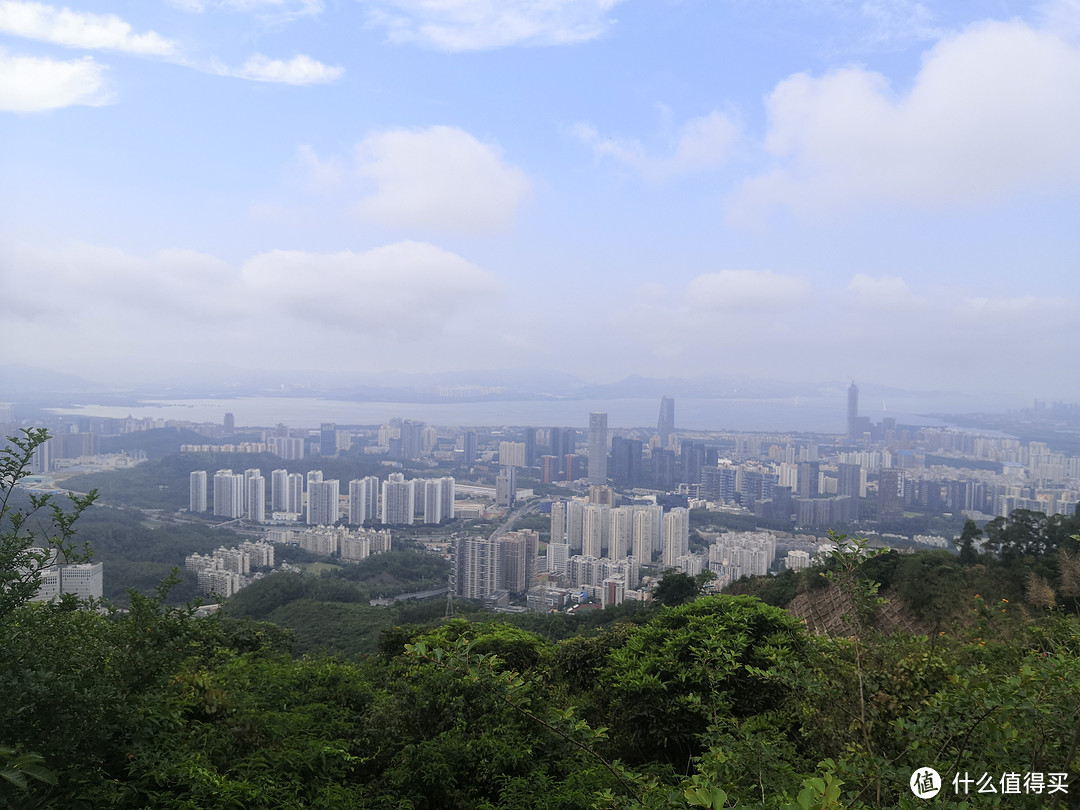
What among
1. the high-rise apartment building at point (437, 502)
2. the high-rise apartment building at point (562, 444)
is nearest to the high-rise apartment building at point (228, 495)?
the high-rise apartment building at point (437, 502)

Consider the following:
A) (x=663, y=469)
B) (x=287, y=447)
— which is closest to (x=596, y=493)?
(x=663, y=469)

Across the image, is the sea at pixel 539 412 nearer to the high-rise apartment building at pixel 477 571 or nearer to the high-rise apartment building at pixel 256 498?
the high-rise apartment building at pixel 256 498

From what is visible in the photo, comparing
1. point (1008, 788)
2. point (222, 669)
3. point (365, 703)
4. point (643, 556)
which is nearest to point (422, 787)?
point (365, 703)

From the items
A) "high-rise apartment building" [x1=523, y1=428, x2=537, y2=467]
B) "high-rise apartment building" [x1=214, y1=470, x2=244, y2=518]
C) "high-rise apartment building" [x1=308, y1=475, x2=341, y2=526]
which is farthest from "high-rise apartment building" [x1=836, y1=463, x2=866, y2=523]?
"high-rise apartment building" [x1=214, y1=470, x2=244, y2=518]

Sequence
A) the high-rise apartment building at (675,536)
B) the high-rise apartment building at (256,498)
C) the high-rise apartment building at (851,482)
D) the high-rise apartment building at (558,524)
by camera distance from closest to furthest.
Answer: the high-rise apartment building at (675,536) → the high-rise apartment building at (558,524) → the high-rise apartment building at (851,482) → the high-rise apartment building at (256,498)

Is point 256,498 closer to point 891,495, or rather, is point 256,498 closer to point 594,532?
point 594,532

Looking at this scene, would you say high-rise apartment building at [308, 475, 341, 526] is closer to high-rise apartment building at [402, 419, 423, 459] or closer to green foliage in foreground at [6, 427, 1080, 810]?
high-rise apartment building at [402, 419, 423, 459]

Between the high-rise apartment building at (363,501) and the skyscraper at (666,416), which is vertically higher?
the skyscraper at (666,416)

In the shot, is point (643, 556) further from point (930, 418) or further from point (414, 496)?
point (930, 418)
